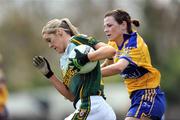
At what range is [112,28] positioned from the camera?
32.2ft

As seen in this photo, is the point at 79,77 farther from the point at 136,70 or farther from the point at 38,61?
the point at 136,70

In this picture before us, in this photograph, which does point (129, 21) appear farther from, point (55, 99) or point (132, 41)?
point (55, 99)

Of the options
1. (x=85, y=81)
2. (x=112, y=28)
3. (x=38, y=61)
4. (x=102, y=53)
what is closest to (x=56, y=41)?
(x=38, y=61)

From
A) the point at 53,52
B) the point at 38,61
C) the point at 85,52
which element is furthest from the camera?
the point at 53,52

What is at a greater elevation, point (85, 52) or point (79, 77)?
point (85, 52)

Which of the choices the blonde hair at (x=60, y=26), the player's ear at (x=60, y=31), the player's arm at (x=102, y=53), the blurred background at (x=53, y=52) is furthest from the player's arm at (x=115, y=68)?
the blurred background at (x=53, y=52)

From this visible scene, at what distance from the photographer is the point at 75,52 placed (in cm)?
909

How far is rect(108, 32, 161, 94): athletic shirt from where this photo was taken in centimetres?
964

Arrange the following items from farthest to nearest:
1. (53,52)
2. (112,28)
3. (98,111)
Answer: (53,52) < (112,28) < (98,111)

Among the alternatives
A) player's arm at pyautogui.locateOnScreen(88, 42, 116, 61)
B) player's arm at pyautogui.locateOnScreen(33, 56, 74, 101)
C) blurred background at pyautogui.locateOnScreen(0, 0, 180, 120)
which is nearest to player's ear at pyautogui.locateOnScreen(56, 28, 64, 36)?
player's arm at pyautogui.locateOnScreen(33, 56, 74, 101)

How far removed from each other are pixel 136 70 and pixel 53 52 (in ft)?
133

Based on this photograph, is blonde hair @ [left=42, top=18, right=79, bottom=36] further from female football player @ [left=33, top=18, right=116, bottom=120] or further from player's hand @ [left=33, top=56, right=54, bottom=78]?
player's hand @ [left=33, top=56, right=54, bottom=78]

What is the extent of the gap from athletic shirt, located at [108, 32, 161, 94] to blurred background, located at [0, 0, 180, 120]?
74.4ft

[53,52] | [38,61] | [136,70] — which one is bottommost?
[53,52]
